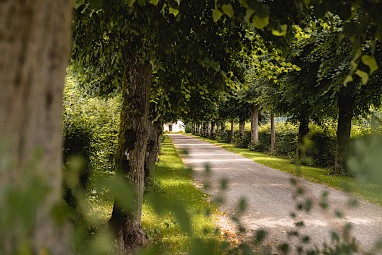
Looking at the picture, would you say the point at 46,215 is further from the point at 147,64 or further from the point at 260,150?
the point at 260,150

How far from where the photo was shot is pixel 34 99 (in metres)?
0.92

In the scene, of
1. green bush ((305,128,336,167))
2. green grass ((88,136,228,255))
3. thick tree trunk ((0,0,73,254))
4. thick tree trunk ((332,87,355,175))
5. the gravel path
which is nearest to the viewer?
thick tree trunk ((0,0,73,254))

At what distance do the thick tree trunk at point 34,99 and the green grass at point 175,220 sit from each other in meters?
0.43

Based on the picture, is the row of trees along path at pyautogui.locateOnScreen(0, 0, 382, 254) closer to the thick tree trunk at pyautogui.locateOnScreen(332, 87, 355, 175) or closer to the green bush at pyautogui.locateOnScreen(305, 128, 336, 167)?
the thick tree trunk at pyautogui.locateOnScreen(332, 87, 355, 175)

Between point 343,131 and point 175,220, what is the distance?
15.7 meters

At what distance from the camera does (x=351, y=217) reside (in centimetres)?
758

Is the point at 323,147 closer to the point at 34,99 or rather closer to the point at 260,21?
the point at 260,21

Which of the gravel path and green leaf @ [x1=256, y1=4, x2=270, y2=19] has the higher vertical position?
green leaf @ [x1=256, y1=4, x2=270, y2=19]

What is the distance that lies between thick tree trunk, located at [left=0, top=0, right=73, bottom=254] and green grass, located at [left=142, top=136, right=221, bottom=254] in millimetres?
428

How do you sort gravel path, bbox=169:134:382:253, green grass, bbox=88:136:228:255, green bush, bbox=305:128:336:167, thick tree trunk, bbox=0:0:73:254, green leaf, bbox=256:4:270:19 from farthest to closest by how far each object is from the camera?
1. green bush, bbox=305:128:336:167
2. gravel path, bbox=169:134:382:253
3. green leaf, bbox=256:4:270:19
4. green grass, bbox=88:136:228:255
5. thick tree trunk, bbox=0:0:73:254

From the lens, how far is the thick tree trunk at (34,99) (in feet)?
2.78

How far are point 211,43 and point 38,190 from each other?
4751mm

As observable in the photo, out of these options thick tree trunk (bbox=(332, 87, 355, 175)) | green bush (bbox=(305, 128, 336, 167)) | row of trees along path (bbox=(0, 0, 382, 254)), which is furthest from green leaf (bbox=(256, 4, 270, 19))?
green bush (bbox=(305, 128, 336, 167))

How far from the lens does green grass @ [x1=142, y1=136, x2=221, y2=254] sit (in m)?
1.38
